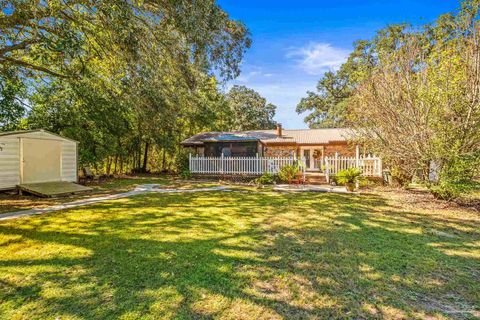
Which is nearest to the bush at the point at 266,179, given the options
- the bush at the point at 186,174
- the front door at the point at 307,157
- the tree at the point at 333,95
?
the bush at the point at 186,174

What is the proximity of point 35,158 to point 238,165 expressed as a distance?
996cm

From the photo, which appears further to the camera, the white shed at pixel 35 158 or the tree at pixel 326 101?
the tree at pixel 326 101

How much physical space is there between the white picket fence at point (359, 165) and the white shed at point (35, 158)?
1320 cm

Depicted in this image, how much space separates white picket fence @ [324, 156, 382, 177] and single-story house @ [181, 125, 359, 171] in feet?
10.4

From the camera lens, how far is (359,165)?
13.4m

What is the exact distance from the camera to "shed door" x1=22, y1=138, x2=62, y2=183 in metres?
11.0

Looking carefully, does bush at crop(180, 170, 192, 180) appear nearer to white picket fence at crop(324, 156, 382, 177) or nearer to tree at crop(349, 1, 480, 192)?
white picket fence at crop(324, 156, 382, 177)

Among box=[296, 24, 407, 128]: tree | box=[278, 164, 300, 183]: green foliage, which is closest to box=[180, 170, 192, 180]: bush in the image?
box=[278, 164, 300, 183]: green foliage

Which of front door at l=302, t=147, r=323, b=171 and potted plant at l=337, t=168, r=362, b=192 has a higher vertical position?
front door at l=302, t=147, r=323, b=171

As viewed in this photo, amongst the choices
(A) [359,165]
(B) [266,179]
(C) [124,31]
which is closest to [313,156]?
(A) [359,165]

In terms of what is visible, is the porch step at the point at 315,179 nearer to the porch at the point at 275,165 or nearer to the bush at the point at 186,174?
the porch at the point at 275,165

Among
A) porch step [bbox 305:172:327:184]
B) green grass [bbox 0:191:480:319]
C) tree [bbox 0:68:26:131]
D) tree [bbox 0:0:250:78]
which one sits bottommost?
green grass [bbox 0:191:480:319]

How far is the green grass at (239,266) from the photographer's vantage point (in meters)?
2.80

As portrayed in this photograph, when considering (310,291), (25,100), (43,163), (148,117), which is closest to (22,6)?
(148,117)
